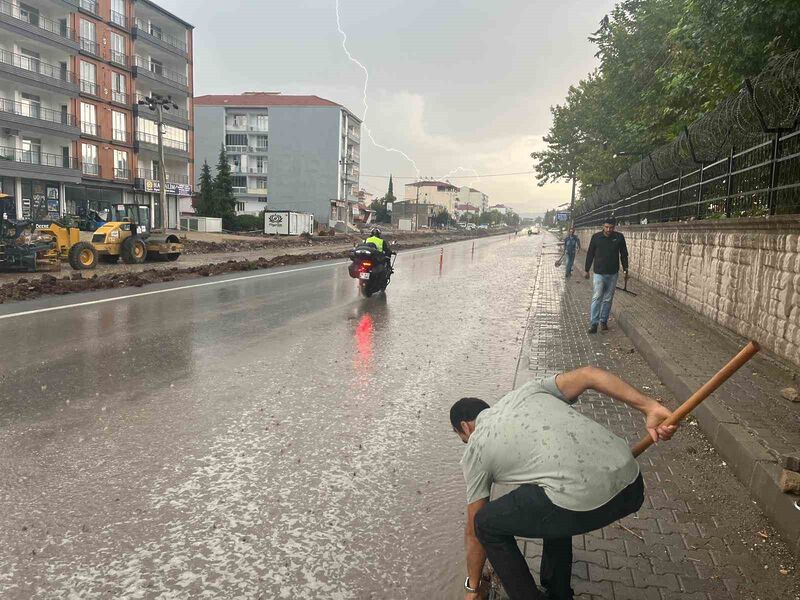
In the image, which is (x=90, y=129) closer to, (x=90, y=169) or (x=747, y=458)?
(x=90, y=169)

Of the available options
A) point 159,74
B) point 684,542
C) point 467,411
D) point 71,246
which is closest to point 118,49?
point 159,74

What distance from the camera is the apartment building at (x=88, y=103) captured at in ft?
128

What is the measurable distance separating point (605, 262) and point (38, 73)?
140ft

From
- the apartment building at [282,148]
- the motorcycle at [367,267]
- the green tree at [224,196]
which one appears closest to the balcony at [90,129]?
the green tree at [224,196]

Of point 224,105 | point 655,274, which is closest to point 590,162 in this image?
point 655,274

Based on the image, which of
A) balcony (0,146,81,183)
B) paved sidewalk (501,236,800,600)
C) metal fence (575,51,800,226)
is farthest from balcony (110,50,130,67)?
Result: paved sidewalk (501,236,800,600)

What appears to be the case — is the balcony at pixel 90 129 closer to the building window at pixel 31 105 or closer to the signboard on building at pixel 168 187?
the building window at pixel 31 105

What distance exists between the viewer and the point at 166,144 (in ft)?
173

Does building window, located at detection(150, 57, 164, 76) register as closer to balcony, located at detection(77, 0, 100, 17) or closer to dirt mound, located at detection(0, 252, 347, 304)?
balcony, located at detection(77, 0, 100, 17)

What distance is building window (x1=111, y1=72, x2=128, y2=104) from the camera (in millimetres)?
47781

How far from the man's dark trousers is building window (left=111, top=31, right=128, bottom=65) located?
5362 centimetres

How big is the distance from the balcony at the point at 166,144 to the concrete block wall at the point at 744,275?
4625 cm

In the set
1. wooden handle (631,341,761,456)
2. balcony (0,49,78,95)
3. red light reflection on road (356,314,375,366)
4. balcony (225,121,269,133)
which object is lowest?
red light reflection on road (356,314,375,366)

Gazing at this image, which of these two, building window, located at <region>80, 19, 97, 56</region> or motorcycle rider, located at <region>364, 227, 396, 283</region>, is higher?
building window, located at <region>80, 19, 97, 56</region>
